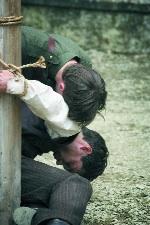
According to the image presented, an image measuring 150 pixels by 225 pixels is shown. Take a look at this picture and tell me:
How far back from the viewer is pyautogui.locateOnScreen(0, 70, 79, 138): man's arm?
2660mm

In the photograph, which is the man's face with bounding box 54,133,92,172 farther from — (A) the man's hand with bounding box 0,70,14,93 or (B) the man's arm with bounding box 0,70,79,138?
(A) the man's hand with bounding box 0,70,14,93

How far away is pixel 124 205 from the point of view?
12.3 feet

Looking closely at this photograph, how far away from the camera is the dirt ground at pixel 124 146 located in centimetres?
369

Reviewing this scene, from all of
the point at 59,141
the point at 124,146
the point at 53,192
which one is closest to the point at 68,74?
the point at 59,141

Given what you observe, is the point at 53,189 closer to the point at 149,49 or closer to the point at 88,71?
the point at 88,71

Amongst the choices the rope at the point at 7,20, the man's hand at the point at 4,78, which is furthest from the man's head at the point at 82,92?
the rope at the point at 7,20

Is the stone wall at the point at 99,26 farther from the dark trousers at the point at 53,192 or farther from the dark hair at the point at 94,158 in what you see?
the dark trousers at the point at 53,192

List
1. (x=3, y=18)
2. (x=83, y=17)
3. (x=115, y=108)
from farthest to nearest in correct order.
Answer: (x=83, y=17), (x=115, y=108), (x=3, y=18)

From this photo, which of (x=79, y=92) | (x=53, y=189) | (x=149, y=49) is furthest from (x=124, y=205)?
(x=149, y=49)

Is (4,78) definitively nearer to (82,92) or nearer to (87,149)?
(82,92)

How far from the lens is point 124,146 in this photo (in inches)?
192

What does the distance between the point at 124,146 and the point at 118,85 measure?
1.91m

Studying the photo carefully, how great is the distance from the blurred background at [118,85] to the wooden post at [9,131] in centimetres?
70

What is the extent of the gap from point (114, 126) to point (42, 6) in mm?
3295
